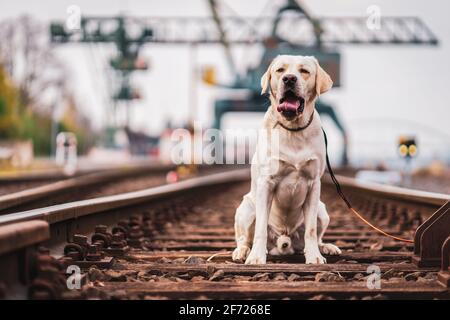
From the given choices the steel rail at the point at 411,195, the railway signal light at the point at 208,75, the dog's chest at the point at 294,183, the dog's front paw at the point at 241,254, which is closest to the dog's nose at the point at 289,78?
the dog's chest at the point at 294,183

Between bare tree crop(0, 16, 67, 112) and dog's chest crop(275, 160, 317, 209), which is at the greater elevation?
bare tree crop(0, 16, 67, 112)

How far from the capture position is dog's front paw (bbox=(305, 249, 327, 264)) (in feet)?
14.1

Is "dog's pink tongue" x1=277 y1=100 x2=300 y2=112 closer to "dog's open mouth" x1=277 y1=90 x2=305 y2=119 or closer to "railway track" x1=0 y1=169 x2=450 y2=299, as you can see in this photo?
"dog's open mouth" x1=277 y1=90 x2=305 y2=119

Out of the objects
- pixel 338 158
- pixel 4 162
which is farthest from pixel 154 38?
pixel 4 162

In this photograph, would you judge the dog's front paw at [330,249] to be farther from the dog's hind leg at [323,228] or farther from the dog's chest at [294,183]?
the dog's chest at [294,183]

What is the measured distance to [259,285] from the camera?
136 inches

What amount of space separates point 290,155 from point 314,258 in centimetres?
62

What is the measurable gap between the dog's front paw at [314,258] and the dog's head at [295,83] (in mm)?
806

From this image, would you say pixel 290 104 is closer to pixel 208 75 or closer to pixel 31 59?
pixel 208 75

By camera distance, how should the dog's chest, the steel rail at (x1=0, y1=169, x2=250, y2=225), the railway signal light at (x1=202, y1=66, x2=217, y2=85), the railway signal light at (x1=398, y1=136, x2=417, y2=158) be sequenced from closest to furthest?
the steel rail at (x1=0, y1=169, x2=250, y2=225) → the dog's chest → the railway signal light at (x1=398, y1=136, x2=417, y2=158) → the railway signal light at (x1=202, y1=66, x2=217, y2=85)

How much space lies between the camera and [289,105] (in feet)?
13.5

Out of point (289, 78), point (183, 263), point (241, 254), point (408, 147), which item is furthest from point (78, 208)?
point (408, 147)

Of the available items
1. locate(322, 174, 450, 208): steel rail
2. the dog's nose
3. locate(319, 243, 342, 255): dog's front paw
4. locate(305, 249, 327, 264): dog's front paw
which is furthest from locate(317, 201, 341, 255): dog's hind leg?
locate(322, 174, 450, 208): steel rail
